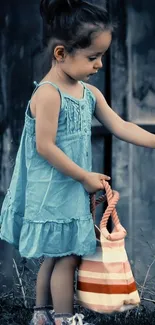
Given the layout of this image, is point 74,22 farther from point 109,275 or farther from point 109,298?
point 109,298

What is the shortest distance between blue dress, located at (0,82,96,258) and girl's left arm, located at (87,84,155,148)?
0.54 feet

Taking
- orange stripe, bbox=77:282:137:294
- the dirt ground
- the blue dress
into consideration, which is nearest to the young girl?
the blue dress

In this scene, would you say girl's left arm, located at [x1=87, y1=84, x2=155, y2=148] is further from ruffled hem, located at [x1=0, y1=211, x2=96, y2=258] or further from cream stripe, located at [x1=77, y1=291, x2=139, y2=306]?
cream stripe, located at [x1=77, y1=291, x2=139, y2=306]

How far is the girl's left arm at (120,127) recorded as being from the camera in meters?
4.70


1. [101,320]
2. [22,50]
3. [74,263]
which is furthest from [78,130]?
[101,320]

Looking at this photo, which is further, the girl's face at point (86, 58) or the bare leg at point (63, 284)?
the bare leg at point (63, 284)

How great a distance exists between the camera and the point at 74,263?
455 cm

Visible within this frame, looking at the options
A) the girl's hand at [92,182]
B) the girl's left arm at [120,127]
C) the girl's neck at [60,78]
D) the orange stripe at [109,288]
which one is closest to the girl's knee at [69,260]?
the orange stripe at [109,288]

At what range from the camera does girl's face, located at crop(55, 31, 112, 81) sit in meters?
4.41

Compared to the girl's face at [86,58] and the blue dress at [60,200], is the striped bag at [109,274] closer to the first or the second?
the blue dress at [60,200]

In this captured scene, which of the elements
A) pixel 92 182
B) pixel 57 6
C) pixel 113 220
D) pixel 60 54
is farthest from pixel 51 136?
pixel 57 6

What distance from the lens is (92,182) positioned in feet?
14.5

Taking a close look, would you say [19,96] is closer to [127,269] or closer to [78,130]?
[78,130]

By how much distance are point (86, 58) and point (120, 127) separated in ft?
1.54
